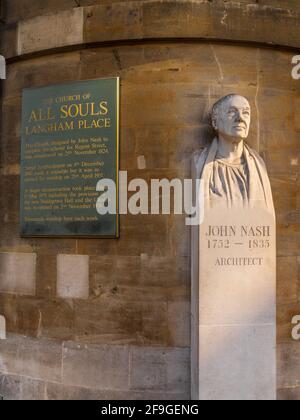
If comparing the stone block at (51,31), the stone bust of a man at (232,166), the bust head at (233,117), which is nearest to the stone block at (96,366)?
the stone bust of a man at (232,166)

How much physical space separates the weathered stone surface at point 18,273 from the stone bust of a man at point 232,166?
2.75m

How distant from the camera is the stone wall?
5535 mm

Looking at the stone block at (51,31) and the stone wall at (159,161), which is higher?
the stone block at (51,31)

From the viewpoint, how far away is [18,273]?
6.24m

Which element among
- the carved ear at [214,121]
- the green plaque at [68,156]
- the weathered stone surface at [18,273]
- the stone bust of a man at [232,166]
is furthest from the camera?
the weathered stone surface at [18,273]

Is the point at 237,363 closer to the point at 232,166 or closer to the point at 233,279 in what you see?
the point at 233,279

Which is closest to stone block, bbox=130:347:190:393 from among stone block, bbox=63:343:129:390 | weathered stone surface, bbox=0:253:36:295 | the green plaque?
Result: stone block, bbox=63:343:129:390

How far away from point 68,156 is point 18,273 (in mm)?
1892

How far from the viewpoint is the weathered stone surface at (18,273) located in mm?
6129

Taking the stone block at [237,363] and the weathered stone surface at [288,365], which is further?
the weathered stone surface at [288,365]

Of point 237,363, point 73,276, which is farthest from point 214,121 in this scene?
point 237,363

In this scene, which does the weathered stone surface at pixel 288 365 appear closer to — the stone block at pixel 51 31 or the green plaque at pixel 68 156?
the green plaque at pixel 68 156

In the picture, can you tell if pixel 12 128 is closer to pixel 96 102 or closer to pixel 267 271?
pixel 96 102
